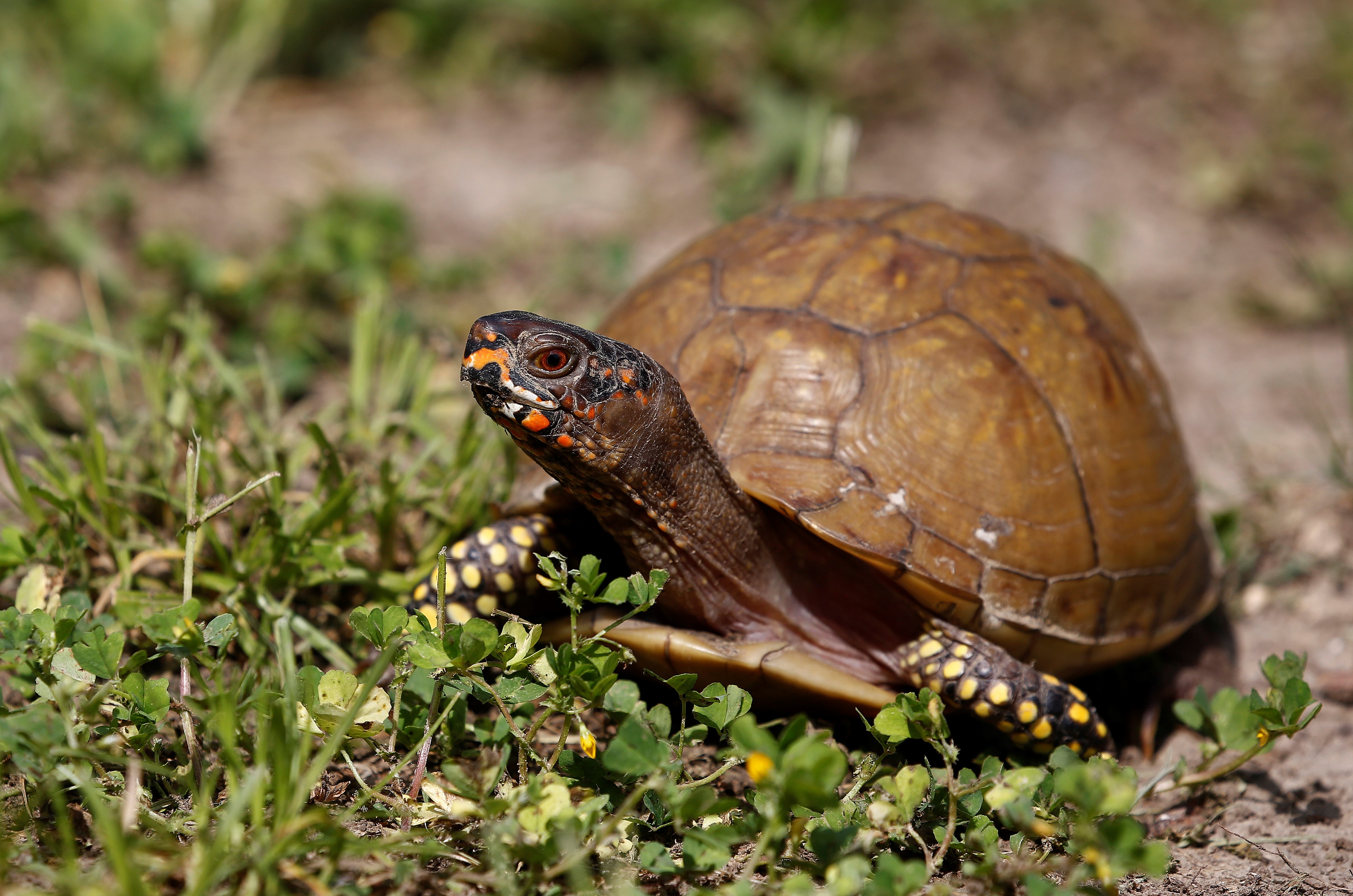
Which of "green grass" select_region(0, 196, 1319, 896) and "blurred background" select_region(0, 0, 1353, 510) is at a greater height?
"blurred background" select_region(0, 0, 1353, 510)

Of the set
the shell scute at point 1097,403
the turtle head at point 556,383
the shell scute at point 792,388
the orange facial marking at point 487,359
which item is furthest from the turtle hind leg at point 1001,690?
the orange facial marking at point 487,359

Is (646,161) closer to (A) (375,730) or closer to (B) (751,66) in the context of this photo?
(B) (751,66)

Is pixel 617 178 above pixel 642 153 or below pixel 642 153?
below

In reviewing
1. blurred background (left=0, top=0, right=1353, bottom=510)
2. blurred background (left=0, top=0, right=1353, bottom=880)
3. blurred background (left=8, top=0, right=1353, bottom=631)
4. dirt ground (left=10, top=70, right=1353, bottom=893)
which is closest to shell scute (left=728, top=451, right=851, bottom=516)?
blurred background (left=0, top=0, right=1353, bottom=880)

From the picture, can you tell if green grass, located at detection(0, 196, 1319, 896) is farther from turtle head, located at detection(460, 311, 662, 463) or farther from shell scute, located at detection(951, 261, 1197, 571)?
shell scute, located at detection(951, 261, 1197, 571)

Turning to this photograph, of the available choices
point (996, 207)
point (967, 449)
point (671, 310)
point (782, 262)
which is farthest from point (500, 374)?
point (996, 207)

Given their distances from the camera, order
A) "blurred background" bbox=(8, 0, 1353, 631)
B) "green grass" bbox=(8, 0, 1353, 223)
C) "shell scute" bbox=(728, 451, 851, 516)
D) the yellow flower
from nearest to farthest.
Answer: the yellow flower → "shell scute" bbox=(728, 451, 851, 516) → "blurred background" bbox=(8, 0, 1353, 631) → "green grass" bbox=(8, 0, 1353, 223)

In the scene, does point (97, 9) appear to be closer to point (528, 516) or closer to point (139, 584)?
point (139, 584)
